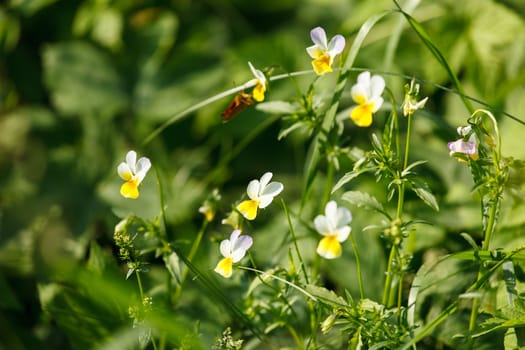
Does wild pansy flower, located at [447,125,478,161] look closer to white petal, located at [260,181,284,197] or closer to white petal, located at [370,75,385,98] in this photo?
white petal, located at [370,75,385,98]

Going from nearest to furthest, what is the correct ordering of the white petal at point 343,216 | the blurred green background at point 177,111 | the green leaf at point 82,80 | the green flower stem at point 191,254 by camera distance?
the white petal at point 343,216
the green flower stem at point 191,254
the blurred green background at point 177,111
the green leaf at point 82,80

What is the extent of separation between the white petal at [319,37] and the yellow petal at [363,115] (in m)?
0.18

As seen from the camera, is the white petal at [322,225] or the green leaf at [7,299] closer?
the white petal at [322,225]

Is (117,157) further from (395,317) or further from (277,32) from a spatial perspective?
(395,317)

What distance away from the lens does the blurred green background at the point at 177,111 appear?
2041 mm

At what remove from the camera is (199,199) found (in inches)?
88.9

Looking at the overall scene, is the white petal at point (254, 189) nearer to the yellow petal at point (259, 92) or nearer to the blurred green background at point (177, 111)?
the yellow petal at point (259, 92)

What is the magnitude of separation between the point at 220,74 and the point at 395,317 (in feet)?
4.63

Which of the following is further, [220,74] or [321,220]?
[220,74]

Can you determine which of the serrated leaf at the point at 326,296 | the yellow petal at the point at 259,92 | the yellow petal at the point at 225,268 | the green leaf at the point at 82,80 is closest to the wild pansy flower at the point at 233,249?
the yellow petal at the point at 225,268

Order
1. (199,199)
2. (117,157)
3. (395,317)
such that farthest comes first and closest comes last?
(117,157) → (199,199) → (395,317)

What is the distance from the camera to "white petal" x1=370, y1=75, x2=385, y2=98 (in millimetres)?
1288

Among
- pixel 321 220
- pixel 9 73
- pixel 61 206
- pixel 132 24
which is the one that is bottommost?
pixel 61 206

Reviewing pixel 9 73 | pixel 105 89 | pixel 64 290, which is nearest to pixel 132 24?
pixel 105 89
